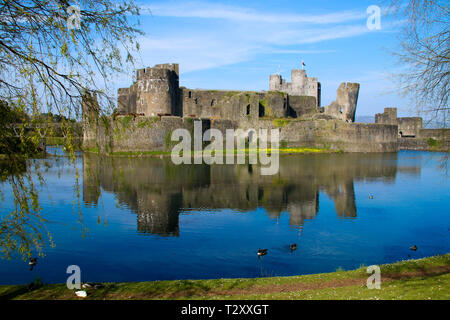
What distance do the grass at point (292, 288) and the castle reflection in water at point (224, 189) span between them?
3558mm

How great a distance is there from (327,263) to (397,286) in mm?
3016

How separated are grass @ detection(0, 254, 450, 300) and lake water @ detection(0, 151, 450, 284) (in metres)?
1.13

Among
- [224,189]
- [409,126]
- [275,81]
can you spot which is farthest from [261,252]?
[409,126]

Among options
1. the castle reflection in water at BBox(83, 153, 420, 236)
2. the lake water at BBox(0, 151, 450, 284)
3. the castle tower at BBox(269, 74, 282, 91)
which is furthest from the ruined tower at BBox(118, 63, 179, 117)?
the castle tower at BBox(269, 74, 282, 91)

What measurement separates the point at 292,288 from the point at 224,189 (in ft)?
38.5

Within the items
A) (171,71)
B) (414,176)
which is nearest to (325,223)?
(414,176)

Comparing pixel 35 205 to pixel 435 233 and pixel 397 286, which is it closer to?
pixel 397 286

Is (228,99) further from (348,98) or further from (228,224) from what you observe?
(228,224)

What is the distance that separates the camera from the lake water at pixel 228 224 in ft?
29.3

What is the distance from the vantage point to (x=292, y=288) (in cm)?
705

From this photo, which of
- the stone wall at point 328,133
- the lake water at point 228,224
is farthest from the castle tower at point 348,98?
the lake water at point 228,224

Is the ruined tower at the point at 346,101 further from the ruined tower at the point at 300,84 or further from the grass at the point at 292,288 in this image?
the grass at the point at 292,288

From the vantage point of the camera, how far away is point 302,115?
50.1m

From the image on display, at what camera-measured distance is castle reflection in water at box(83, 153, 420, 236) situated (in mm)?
14242
